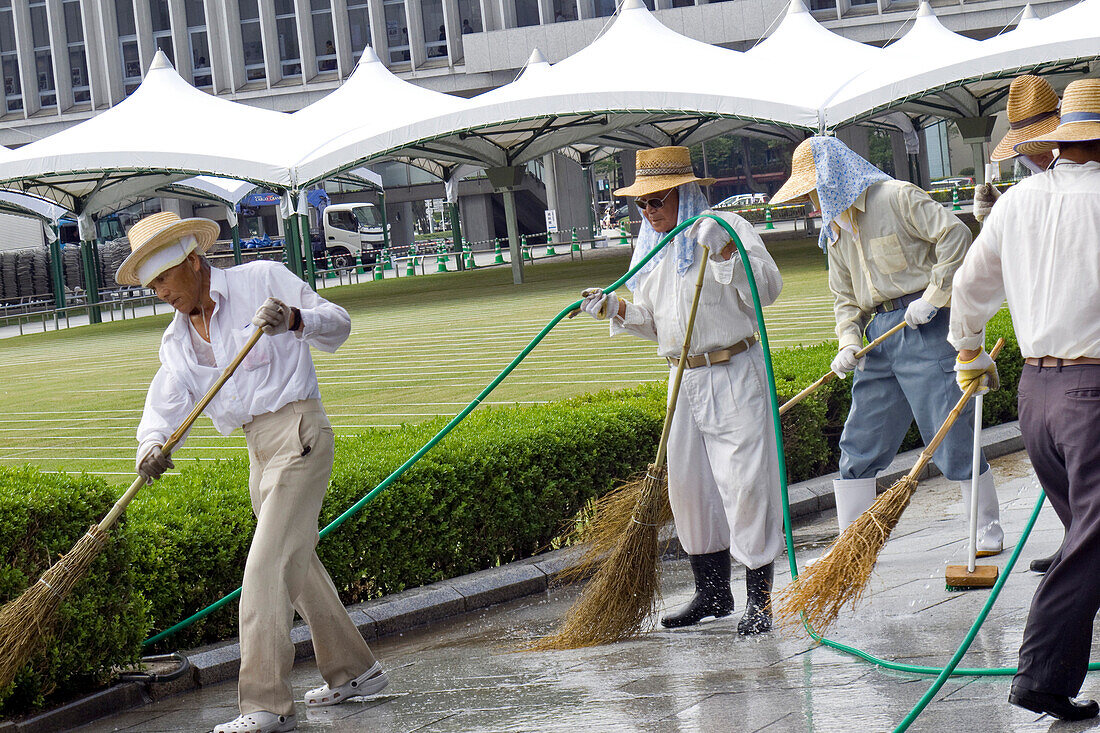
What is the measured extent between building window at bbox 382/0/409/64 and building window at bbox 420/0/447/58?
0.93m

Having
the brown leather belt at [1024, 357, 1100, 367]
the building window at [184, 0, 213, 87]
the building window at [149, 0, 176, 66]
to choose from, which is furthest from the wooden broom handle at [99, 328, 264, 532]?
the building window at [149, 0, 176, 66]

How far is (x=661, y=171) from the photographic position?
17.1 feet

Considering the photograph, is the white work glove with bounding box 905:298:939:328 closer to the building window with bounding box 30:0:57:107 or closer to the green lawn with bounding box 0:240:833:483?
the green lawn with bounding box 0:240:833:483

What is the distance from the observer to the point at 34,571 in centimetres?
456

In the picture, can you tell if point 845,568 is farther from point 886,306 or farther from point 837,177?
point 837,177

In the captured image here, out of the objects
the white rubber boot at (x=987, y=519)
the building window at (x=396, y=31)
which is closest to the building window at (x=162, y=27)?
the building window at (x=396, y=31)

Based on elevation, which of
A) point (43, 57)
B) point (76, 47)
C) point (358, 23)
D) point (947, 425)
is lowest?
point (947, 425)

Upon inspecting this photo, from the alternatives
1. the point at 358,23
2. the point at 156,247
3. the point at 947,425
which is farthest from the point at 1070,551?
the point at 358,23

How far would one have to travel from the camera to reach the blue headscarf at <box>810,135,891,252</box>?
214 inches

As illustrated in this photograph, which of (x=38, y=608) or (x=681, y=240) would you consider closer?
(x=38, y=608)

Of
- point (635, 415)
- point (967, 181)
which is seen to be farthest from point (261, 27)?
point (635, 415)

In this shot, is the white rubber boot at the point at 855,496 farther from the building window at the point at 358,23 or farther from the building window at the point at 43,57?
the building window at the point at 43,57

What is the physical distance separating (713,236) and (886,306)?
1.10 metres

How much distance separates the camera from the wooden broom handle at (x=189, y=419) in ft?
13.8
